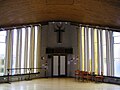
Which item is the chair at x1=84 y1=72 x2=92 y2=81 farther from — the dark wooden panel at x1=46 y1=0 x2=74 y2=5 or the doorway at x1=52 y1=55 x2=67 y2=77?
the dark wooden panel at x1=46 y1=0 x2=74 y2=5

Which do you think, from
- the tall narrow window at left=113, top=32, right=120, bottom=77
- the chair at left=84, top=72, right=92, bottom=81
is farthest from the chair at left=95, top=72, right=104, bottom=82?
the tall narrow window at left=113, top=32, right=120, bottom=77

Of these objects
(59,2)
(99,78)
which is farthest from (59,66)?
(59,2)

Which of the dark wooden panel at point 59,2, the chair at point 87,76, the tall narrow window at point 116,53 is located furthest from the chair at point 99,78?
the dark wooden panel at point 59,2

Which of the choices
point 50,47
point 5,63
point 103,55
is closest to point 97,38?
point 103,55

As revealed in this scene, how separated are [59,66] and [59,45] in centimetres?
191

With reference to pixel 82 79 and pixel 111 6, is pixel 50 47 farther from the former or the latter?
pixel 111 6

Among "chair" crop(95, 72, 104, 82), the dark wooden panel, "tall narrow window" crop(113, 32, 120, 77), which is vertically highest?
the dark wooden panel

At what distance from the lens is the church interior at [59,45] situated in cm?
992

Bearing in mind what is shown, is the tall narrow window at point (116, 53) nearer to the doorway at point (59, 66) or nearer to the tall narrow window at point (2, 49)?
the doorway at point (59, 66)

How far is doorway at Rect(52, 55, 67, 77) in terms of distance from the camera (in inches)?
713

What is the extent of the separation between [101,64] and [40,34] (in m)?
6.10

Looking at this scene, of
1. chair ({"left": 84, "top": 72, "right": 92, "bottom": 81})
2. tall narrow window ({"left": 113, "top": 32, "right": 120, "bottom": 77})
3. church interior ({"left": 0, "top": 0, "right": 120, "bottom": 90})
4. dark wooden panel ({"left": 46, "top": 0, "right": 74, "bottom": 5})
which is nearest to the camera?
dark wooden panel ({"left": 46, "top": 0, "right": 74, "bottom": 5})

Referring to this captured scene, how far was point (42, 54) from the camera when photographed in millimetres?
17641

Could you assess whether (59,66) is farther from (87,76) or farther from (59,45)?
(87,76)
